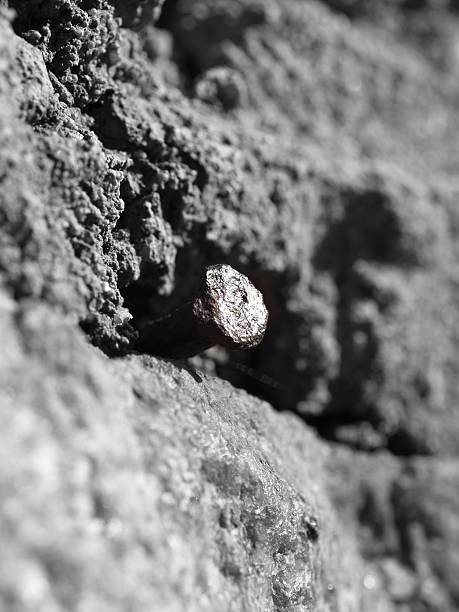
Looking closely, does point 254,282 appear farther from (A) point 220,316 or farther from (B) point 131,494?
(B) point 131,494

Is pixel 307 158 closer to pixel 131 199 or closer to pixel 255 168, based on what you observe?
pixel 255 168

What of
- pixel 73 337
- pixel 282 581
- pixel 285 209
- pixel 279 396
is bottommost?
pixel 279 396

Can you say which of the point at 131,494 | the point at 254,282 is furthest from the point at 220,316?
the point at 254,282

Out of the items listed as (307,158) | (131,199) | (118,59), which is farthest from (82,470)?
→ (307,158)

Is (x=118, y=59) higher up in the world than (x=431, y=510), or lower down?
higher up

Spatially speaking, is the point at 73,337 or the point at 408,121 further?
the point at 408,121

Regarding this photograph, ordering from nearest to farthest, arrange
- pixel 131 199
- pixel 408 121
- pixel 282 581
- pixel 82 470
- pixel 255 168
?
pixel 82 470 → pixel 282 581 → pixel 131 199 → pixel 255 168 → pixel 408 121
